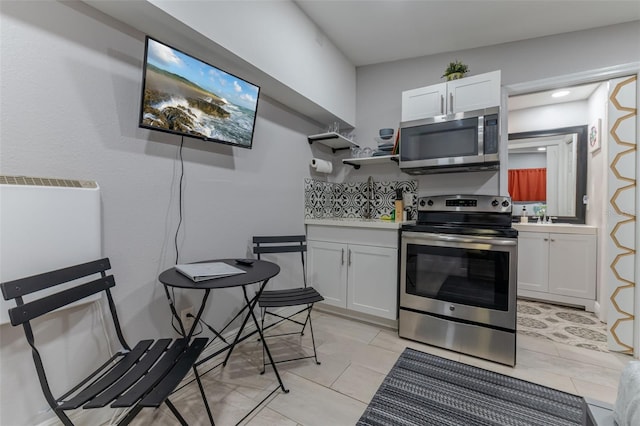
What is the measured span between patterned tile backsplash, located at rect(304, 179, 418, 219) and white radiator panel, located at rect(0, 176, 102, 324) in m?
1.95

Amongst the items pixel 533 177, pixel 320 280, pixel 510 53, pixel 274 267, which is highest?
pixel 510 53

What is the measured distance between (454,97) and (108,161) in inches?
107

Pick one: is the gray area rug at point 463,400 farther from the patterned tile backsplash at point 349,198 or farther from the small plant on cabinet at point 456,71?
the small plant on cabinet at point 456,71

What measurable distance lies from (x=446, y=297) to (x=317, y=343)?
44.0 inches

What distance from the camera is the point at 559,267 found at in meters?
3.17

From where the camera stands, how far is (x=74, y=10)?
1.34 meters

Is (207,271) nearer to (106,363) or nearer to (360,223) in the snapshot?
(106,363)

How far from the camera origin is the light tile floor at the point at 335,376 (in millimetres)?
1499

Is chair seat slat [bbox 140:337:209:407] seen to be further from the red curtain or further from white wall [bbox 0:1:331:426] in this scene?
the red curtain

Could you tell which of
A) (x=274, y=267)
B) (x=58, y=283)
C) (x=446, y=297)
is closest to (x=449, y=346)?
(x=446, y=297)

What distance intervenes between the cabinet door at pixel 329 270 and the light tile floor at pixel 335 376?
33 centimetres

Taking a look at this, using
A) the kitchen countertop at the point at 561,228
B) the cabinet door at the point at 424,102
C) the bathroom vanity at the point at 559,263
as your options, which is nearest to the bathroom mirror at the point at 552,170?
the kitchen countertop at the point at 561,228

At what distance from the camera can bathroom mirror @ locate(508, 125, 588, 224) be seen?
133 inches

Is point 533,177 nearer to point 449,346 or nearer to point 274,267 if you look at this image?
point 449,346
